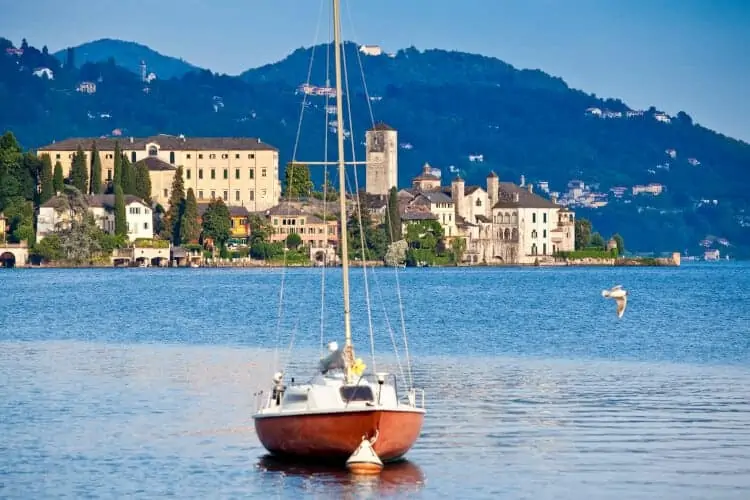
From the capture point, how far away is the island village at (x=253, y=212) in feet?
544

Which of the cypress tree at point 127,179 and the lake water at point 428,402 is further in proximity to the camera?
the cypress tree at point 127,179

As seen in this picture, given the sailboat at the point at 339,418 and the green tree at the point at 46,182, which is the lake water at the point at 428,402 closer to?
the sailboat at the point at 339,418

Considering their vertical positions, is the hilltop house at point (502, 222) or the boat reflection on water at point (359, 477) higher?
the hilltop house at point (502, 222)

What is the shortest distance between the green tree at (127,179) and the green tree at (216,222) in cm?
786

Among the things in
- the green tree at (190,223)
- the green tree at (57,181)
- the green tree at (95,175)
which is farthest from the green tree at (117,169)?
the green tree at (190,223)

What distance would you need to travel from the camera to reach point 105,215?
164000 mm

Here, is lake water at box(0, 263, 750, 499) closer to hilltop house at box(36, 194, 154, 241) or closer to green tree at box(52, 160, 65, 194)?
hilltop house at box(36, 194, 154, 241)

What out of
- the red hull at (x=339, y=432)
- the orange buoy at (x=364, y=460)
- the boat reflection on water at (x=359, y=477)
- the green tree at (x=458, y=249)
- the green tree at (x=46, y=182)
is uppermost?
the green tree at (x=46, y=182)

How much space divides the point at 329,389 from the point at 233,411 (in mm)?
8405

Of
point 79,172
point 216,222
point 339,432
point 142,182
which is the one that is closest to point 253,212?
point 142,182

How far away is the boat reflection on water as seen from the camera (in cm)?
2616

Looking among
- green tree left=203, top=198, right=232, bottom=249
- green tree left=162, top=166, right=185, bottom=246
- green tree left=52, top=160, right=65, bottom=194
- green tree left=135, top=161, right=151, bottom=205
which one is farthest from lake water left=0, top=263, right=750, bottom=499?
green tree left=135, top=161, right=151, bottom=205

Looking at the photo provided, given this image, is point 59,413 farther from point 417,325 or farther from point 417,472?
point 417,325

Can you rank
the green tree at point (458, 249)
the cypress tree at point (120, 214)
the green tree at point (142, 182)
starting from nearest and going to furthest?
the cypress tree at point (120, 214) → the green tree at point (142, 182) → the green tree at point (458, 249)
